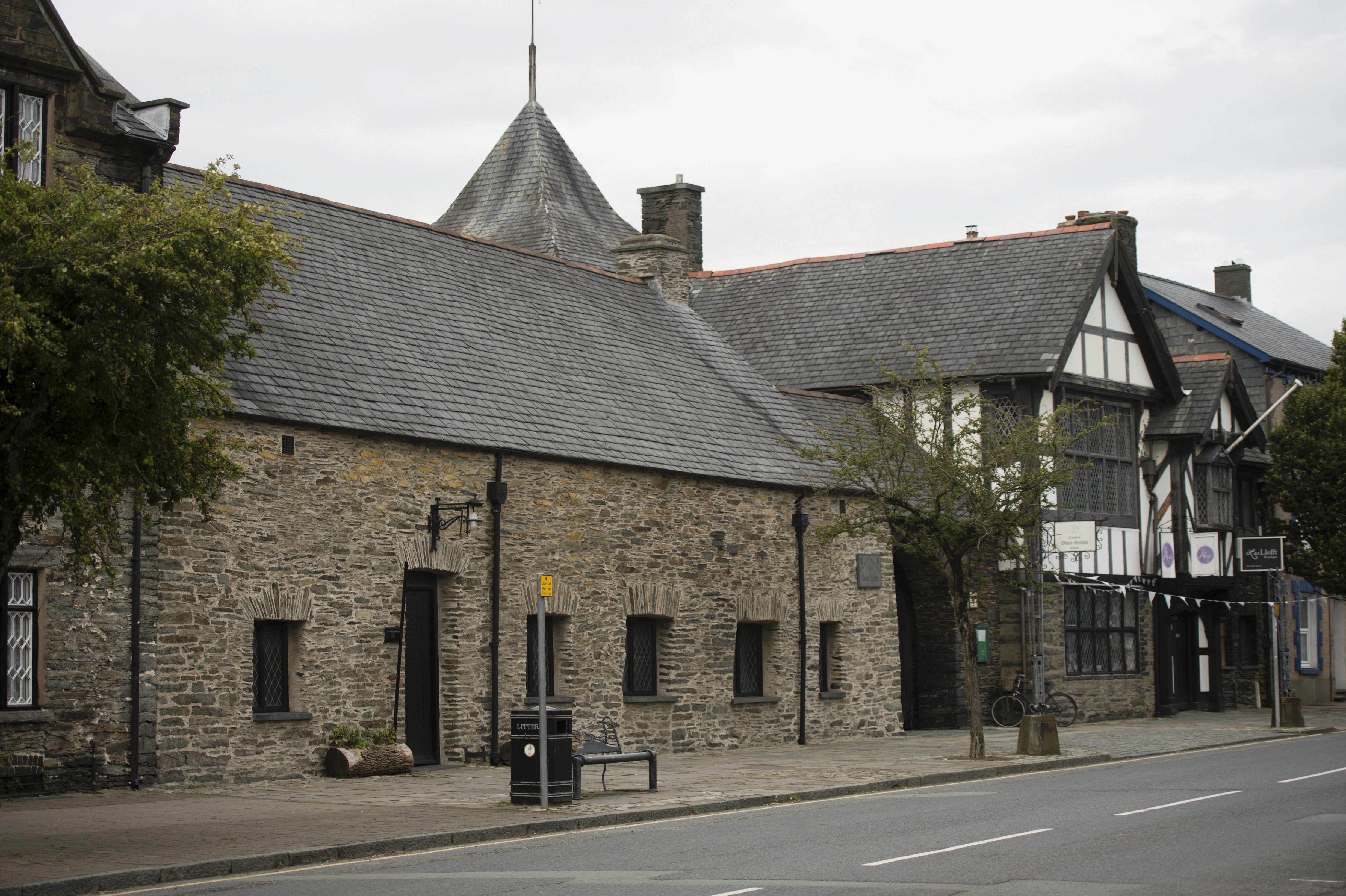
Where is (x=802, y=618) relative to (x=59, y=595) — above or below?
below

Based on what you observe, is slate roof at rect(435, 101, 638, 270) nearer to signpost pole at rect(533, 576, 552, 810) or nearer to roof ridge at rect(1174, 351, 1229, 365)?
roof ridge at rect(1174, 351, 1229, 365)

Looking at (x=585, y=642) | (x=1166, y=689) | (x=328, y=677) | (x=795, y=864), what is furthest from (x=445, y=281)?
(x=1166, y=689)

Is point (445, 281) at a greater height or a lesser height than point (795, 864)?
greater

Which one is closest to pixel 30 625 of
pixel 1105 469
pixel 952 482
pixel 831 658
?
pixel 952 482

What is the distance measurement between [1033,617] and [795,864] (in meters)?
19.2

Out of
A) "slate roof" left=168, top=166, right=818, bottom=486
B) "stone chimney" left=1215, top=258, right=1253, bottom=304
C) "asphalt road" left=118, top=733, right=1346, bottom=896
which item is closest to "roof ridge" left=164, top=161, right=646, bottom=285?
"slate roof" left=168, top=166, right=818, bottom=486

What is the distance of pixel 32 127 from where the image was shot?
1658cm

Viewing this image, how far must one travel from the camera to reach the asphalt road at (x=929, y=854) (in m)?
9.96

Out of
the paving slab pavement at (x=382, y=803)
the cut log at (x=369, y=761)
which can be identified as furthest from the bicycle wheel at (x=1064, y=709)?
the cut log at (x=369, y=761)

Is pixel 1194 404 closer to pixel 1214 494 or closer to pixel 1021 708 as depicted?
pixel 1214 494

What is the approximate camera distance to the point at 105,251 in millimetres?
10945

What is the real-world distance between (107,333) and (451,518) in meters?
9.00

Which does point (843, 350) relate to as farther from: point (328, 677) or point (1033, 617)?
point (328, 677)

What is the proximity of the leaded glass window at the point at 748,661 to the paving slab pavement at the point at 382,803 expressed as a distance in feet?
3.55
